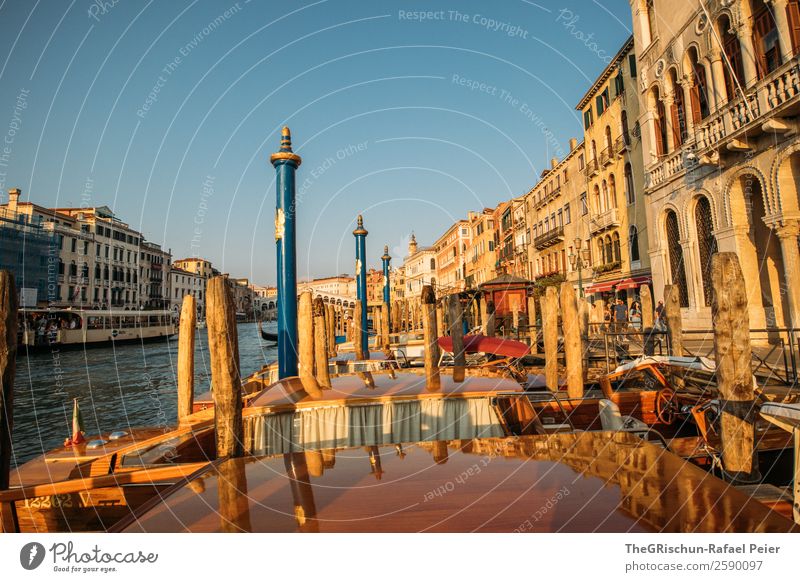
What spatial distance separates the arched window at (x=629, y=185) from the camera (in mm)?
19234

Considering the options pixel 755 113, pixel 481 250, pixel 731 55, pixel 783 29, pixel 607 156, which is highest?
pixel 607 156

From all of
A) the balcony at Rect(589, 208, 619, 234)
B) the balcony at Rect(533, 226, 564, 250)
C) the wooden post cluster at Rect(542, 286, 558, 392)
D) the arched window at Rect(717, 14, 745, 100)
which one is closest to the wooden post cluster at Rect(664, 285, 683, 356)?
the wooden post cluster at Rect(542, 286, 558, 392)

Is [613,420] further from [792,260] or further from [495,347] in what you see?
[792,260]

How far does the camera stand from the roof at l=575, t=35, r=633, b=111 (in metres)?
18.4

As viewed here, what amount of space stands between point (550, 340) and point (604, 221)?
1662 centimetres

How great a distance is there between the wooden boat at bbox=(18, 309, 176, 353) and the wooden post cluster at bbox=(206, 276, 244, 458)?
84.4 ft

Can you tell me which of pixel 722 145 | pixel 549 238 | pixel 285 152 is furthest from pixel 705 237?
pixel 549 238

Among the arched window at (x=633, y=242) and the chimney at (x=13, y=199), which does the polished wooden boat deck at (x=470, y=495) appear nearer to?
the arched window at (x=633, y=242)

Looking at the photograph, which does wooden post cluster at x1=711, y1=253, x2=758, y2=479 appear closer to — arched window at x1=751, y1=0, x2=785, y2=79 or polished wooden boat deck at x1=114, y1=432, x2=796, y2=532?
polished wooden boat deck at x1=114, y1=432, x2=796, y2=532

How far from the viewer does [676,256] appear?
1409 cm

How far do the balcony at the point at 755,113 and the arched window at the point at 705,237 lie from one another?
5.71 ft
